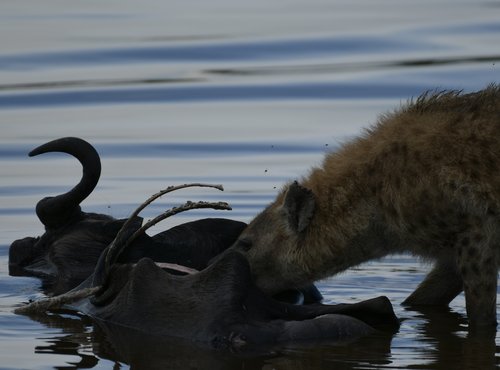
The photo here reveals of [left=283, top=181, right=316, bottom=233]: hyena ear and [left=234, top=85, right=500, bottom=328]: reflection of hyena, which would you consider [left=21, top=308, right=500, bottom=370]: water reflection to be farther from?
[left=283, top=181, right=316, bottom=233]: hyena ear

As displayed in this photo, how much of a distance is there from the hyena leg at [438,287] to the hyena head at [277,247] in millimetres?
567

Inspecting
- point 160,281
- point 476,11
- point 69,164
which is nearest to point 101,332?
point 160,281

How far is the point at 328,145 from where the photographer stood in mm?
11680

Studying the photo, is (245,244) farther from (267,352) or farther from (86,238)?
(267,352)

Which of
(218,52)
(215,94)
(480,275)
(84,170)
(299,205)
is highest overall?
(218,52)

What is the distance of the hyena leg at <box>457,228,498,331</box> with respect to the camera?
7.69 metres

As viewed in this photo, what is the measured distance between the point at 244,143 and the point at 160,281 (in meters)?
4.93

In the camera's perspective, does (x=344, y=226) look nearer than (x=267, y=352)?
No

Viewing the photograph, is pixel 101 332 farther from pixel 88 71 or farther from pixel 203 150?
pixel 88 71

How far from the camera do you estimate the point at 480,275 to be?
25.3 feet

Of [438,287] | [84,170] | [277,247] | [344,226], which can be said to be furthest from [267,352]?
[84,170]

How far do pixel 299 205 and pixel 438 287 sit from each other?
87cm

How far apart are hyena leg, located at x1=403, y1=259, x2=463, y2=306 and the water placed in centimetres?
8

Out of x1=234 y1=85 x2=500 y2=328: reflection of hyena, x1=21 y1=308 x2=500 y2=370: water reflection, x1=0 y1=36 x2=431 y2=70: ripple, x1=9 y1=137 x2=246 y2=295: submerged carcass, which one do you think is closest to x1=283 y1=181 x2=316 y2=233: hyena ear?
x1=234 y1=85 x2=500 y2=328: reflection of hyena
